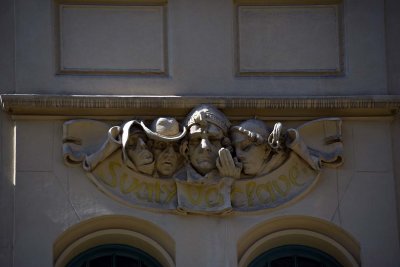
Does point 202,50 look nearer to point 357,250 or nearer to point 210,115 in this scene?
point 210,115

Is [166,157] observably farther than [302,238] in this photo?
No

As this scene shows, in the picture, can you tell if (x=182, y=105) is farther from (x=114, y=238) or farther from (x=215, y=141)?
(x=114, y=238)

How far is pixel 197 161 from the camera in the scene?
1714cm

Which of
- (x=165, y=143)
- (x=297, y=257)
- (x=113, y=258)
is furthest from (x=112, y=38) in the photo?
(x=297, y=257)

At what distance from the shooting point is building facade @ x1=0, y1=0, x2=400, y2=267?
56.0 feet

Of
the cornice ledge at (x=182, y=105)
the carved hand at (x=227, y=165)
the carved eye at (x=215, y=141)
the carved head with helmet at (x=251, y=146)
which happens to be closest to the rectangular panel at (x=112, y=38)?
the cornice ledge at (x=182, y=105)

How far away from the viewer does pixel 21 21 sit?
58.3 feet

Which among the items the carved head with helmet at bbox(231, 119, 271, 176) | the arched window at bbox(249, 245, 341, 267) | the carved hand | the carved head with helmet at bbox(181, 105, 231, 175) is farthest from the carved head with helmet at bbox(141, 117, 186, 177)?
the arched window at bbox(249, 245, 341, 267)

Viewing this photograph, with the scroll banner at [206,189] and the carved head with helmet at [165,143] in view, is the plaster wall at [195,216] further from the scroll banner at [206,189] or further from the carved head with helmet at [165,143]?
the carved head with helmet at [165,143]

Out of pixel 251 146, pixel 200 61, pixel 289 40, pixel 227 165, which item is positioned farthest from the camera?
pixel 289 40

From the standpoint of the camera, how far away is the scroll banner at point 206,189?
17.1m

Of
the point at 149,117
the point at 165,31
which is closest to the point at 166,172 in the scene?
the point at 149,117

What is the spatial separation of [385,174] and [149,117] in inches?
113

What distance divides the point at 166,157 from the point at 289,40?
220cm
